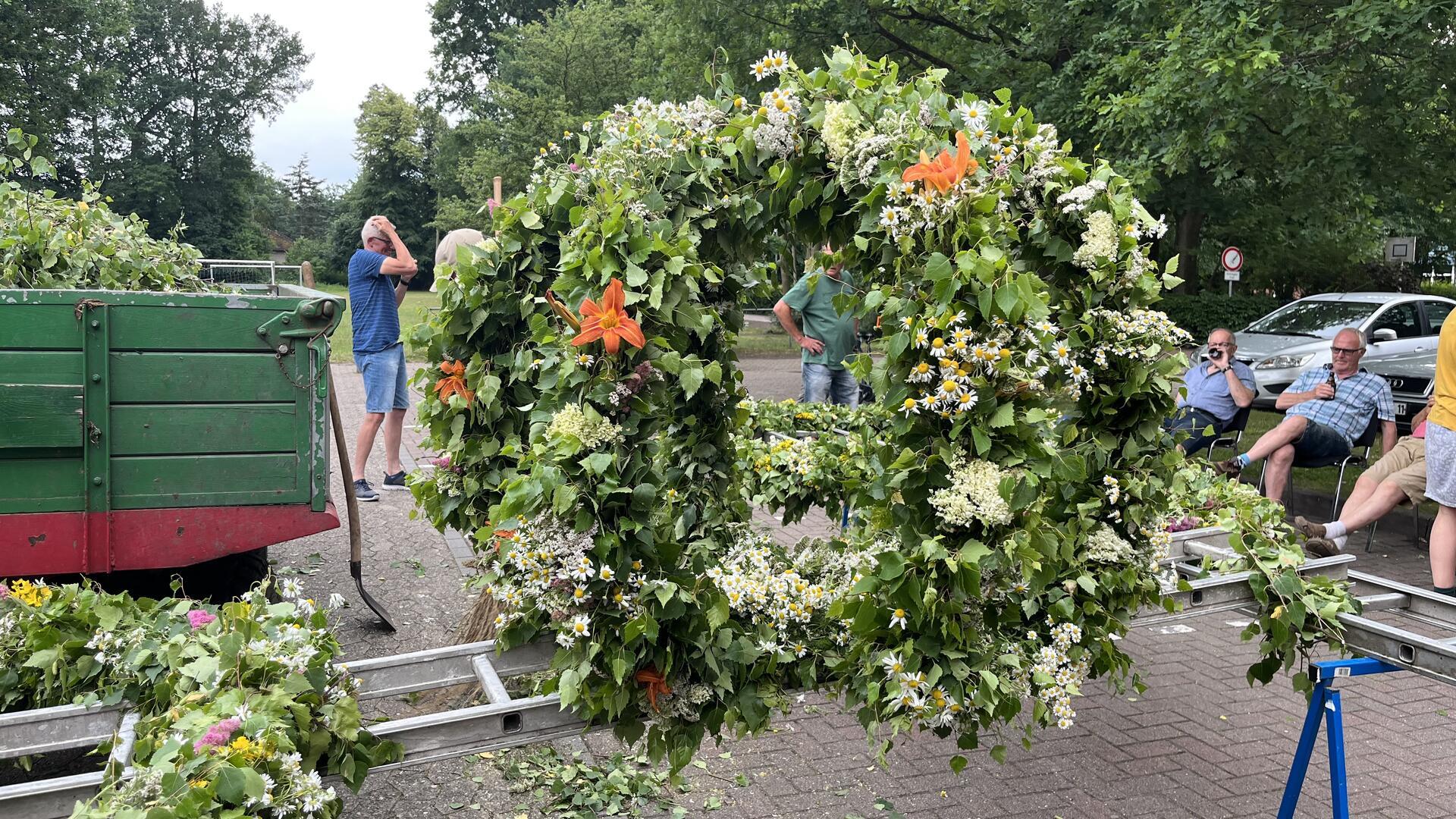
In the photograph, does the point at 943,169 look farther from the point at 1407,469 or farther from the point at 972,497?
the point at 1407,469

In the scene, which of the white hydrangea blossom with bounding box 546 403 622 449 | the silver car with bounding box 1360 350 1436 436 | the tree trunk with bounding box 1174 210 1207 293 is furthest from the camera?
the tree trunk with bounding box 1174 210 1207 293

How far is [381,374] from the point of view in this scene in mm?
7727

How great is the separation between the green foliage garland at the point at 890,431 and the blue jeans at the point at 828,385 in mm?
5162

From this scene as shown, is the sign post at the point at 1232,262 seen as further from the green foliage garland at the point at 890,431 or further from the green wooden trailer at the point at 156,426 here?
the green wooden trailer at the point at 156,426

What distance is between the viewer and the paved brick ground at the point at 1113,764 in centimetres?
366

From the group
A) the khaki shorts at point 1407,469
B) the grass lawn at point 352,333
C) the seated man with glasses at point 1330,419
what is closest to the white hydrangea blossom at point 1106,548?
the grass lawn at point 352,333

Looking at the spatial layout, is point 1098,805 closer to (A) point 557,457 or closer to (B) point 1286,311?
(A) point 557,457

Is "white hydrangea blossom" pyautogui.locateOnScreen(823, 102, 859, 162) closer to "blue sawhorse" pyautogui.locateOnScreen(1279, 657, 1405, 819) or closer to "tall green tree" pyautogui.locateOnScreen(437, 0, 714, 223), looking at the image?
"blue sawhorse" pyautogui.locateOnScreen(1279, 657, 1405, 819)

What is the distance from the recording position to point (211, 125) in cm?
5459

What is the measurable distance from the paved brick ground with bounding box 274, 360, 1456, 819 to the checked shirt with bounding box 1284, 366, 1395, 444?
2.95m

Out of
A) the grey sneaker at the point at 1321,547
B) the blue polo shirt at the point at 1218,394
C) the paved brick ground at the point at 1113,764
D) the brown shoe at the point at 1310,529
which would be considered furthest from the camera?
the blue polo shirt at the point at 1218,394

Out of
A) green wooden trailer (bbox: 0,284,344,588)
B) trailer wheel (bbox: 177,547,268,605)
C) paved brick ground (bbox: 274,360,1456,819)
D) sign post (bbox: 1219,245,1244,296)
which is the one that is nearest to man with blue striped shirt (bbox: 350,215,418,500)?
paved brick ground (bbox: 274,360,1456,819)

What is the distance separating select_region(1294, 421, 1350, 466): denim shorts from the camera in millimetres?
7469

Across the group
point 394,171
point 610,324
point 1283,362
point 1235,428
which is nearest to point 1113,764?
point 610,324
